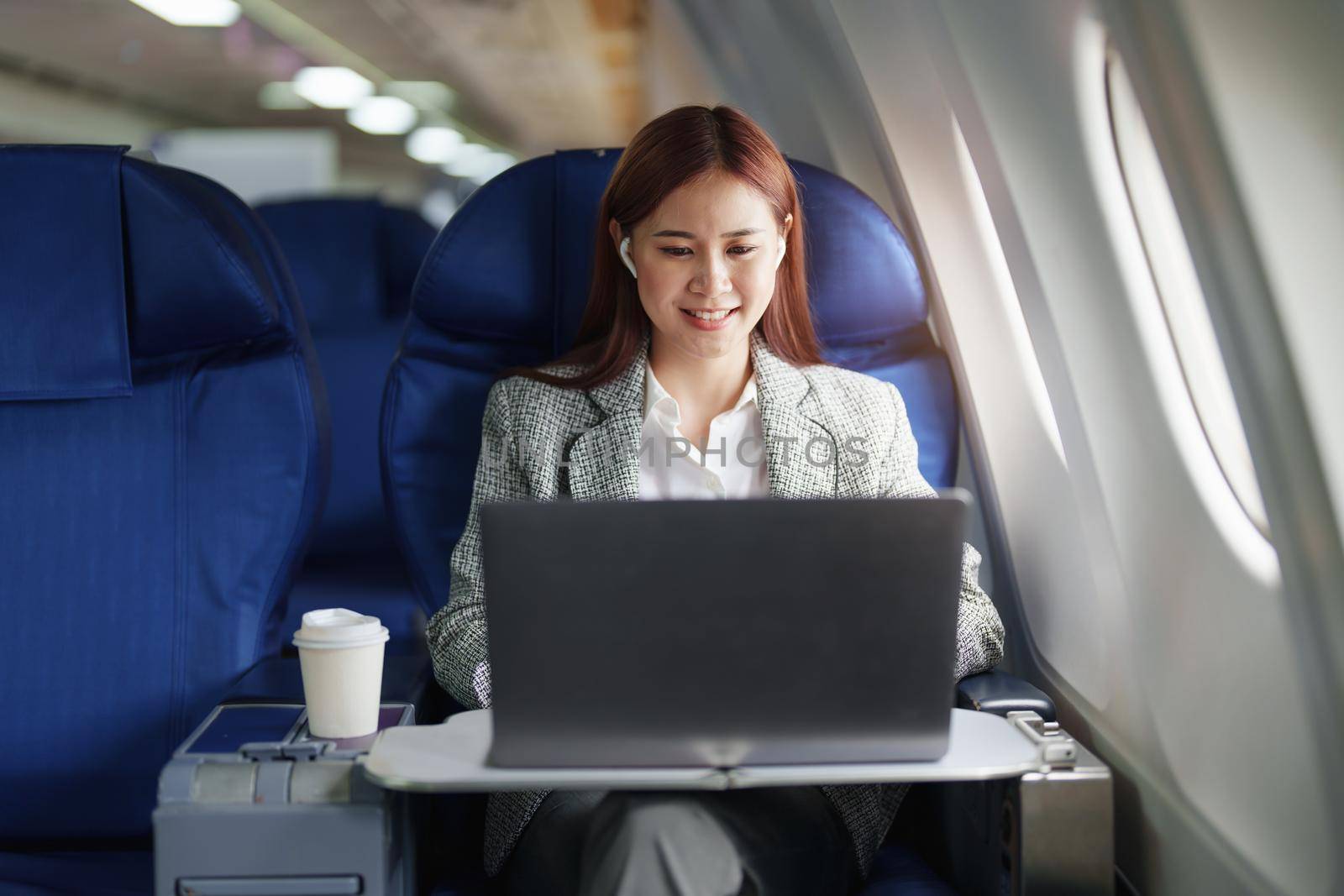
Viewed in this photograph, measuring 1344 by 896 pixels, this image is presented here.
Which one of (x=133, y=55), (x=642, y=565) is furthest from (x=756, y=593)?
(x=133, y=55)

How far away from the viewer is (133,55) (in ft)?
28.5

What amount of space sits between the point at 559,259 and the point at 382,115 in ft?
34.0

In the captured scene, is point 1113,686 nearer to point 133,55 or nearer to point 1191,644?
point 1191,644

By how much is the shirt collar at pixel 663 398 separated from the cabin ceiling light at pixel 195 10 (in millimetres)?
5932

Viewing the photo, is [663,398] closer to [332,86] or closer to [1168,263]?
[1168,263]

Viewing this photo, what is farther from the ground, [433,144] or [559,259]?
[433,144]

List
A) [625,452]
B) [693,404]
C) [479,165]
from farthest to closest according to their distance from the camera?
[479,165]
[693,404]
[625,452]

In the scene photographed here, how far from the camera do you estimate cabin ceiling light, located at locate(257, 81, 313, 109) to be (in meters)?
10.4

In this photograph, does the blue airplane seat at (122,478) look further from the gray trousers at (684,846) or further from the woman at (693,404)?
the gray trousers at (684,846)

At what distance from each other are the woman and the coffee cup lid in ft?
0.84

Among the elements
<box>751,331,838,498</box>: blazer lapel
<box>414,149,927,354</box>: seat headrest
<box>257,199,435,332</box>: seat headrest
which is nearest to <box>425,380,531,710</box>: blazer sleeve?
<box>414,149,927,354</box>: seat headrest

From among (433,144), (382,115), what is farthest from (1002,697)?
(433,144)

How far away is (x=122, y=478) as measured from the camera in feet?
Answer: 5.26

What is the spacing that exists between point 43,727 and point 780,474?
3.41 feet
